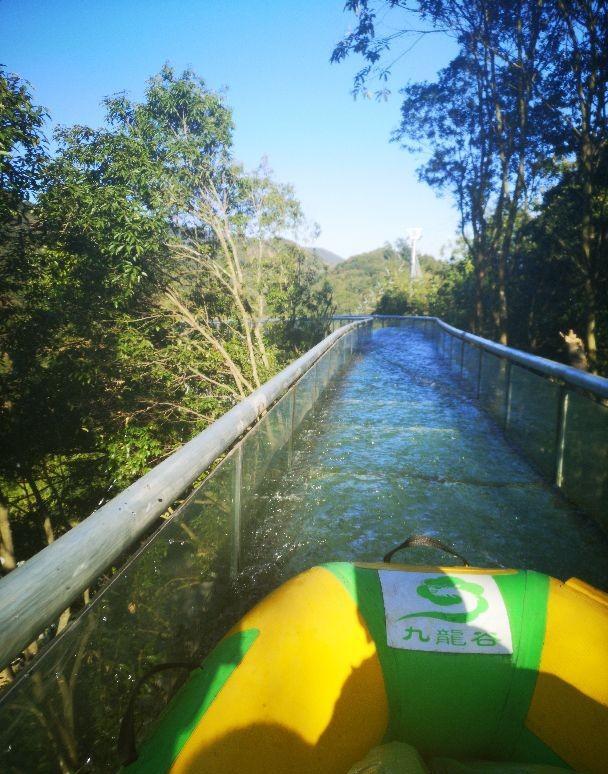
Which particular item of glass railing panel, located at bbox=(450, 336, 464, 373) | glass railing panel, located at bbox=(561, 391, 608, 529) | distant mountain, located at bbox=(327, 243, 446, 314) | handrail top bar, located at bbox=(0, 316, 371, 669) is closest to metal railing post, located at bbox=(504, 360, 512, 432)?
glass railing panel, located at bbox=(561, 391, 608, 529)

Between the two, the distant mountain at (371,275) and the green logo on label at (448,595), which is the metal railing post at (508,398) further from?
the distant mountain at (371,275)

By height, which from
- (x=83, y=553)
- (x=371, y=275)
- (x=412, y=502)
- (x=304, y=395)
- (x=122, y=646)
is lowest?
(x=412, y=502)

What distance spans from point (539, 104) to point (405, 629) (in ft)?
53.1

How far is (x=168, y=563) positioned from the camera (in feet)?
4.89

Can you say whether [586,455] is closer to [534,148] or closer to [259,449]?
[259,449]

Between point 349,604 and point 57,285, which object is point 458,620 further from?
point 57,285

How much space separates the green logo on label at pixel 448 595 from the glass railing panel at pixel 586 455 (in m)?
1.63

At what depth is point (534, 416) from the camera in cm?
368

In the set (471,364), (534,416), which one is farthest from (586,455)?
(471,364)

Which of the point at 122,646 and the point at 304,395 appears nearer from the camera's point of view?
the point at 122,646

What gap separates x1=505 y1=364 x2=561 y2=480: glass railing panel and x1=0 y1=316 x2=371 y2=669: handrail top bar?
264cm

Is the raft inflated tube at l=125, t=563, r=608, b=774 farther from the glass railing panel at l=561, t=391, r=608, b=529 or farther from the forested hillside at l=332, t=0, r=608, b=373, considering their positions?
the forested hillside at l=332, t=0, r=608, b=373

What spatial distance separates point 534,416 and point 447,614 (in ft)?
9.16

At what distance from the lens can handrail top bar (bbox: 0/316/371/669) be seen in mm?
781
